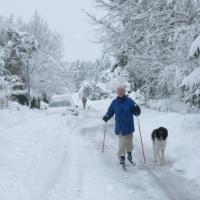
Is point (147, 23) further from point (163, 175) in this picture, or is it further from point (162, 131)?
point (163, 175)

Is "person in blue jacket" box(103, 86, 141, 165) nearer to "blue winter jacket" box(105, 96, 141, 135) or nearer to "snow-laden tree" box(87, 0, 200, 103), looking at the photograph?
"blue winter jacket" box(105, 96, 141, 135)

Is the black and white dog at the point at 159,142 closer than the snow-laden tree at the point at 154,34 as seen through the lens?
Yes

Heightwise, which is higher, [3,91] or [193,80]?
[193,80]

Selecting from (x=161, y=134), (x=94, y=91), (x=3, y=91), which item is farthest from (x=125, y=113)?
(x=94, y=91)

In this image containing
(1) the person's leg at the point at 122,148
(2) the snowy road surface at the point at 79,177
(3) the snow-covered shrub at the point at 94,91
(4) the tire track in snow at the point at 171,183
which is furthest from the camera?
(3) the snow-covered shrub at the point at 94,91

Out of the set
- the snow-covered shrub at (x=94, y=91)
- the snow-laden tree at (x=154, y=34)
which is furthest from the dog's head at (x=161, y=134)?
the snow-covered shrub at (x=94, y=91)

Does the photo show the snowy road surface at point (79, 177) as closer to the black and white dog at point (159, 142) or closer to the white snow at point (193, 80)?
the black and white dog at point (159, 142)

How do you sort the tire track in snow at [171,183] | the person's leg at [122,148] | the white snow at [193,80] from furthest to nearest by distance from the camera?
the white snow at [193,80]
the person's leg at [122,148]
the tire track in snow at [171,183]

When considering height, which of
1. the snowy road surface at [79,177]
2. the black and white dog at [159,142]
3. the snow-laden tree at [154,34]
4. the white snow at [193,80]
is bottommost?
the snowy road surface at [79,177]

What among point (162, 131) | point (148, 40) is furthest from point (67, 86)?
point (162, 131)

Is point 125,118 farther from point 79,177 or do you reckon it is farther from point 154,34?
point 154,34

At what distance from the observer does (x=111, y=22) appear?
18.1 meters

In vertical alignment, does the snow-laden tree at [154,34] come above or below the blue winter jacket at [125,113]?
above

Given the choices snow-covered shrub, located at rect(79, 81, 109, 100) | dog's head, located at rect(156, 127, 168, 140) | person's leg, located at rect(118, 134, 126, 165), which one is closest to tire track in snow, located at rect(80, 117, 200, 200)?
person's leg, located at rect(118, 134, 126, 165)
